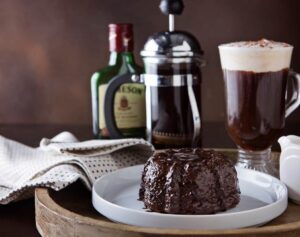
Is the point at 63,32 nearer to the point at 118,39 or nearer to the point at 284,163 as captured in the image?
the point at 118,39

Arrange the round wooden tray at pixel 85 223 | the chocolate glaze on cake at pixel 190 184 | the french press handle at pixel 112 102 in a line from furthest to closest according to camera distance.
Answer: the french press handle at pixel 112 102, the chocolate glaze on cake at pixel 190 184, the round wooden tray at pixel 85 223

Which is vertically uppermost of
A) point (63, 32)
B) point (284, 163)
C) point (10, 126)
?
point (63, 32)

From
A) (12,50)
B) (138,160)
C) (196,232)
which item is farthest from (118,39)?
(196,232)

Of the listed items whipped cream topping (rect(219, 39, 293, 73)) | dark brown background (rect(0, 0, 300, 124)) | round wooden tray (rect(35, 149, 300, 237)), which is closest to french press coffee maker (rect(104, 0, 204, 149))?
whipped cream topping (rect(219, 39, 293, 73))

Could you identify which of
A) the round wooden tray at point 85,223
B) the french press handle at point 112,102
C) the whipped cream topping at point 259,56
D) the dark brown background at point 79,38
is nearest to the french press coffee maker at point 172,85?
the french press handle at point 112,102

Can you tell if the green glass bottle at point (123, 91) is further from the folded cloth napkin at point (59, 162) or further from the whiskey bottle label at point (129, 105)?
the folded cloth napkin at point (59, 162)
